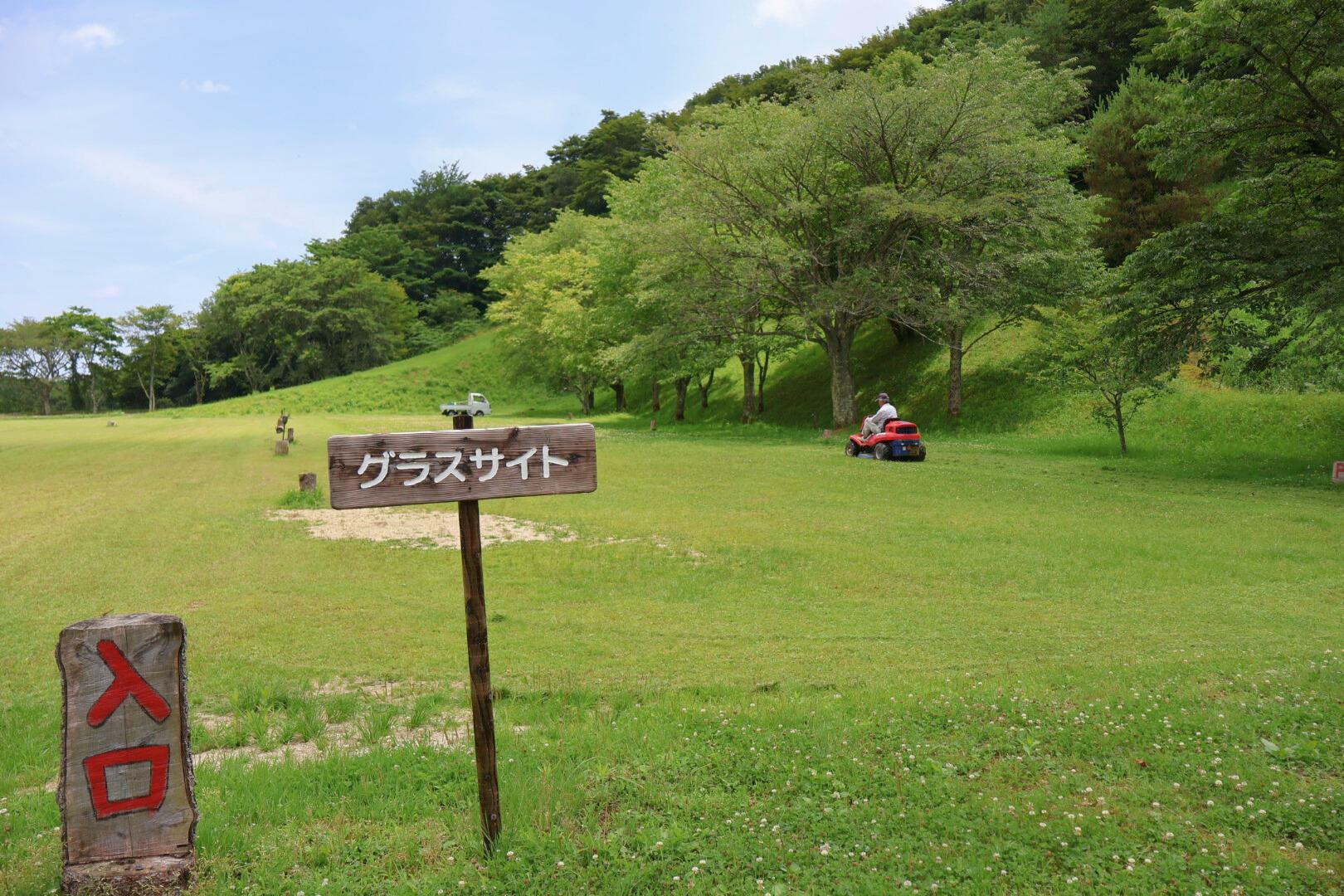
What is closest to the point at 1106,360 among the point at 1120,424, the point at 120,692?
the point at 1120,424

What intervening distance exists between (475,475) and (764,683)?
3822 mm

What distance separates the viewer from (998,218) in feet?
90.8

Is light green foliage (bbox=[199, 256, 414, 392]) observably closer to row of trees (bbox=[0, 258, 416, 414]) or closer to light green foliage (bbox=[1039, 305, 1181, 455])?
row of trees (bbox=[0, 258, 416, 414])

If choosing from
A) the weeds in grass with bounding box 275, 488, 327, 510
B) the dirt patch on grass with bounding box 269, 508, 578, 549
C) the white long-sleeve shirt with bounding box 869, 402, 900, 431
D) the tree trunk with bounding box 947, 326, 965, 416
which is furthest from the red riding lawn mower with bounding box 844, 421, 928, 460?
the weeds in grass with bounding box 275, 488, 327, 510

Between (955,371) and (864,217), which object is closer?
(864,217)

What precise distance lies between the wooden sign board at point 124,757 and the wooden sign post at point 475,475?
1078mm

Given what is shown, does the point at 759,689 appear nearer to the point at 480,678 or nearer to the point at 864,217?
the point at 480,678

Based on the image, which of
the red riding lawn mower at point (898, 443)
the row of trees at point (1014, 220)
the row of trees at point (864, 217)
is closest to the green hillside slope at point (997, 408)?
the row of trees at point (1014, 220)

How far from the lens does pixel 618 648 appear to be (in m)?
8.11

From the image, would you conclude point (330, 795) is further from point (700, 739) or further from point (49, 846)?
point (700, 739)

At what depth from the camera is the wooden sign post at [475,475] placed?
3.91 m

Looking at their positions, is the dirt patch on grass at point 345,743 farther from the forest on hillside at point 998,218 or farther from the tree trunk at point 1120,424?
the tree trunk at point 1120,424

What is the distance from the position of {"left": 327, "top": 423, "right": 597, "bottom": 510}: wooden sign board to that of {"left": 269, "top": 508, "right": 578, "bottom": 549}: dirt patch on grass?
9.37 meters

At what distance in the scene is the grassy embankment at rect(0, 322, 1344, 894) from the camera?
393 centimetres
